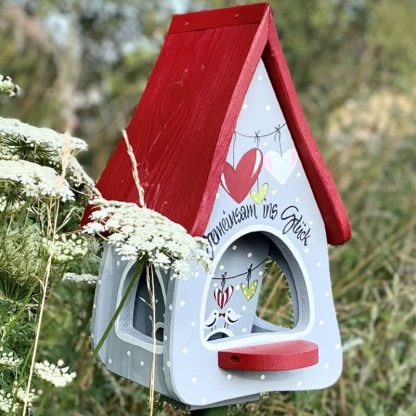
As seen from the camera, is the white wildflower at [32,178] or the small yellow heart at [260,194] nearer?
the white wildflower at [32,178]

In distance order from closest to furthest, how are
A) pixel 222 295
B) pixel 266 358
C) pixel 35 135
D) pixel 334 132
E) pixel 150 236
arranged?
pixel 150 236 → pixel 35 135 → pixel 266 358 → pixel 222 295 → pixel 334 132

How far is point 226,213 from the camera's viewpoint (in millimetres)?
1977

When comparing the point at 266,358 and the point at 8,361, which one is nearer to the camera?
the point at 8,361

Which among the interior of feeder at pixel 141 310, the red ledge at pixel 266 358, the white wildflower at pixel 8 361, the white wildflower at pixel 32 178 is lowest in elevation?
the white wildflower at pixel 8 361

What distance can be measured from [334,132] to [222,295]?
9.81ft

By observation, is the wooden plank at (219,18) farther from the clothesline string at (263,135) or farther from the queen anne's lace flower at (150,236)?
the queen anne's lace flower at (150,236)

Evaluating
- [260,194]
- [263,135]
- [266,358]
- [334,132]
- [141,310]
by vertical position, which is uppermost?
[334,132]

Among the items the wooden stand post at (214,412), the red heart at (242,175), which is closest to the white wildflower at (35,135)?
the red heart at (242,175)

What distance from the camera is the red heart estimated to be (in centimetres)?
→ 197

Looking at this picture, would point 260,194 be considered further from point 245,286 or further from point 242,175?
point 245,286

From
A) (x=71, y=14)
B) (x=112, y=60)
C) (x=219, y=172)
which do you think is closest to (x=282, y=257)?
(x=219, y=172)

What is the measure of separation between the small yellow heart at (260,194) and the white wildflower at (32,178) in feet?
1.73

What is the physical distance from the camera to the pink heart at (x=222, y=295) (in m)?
2.14

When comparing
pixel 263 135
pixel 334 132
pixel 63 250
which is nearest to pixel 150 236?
pixel 63 250
